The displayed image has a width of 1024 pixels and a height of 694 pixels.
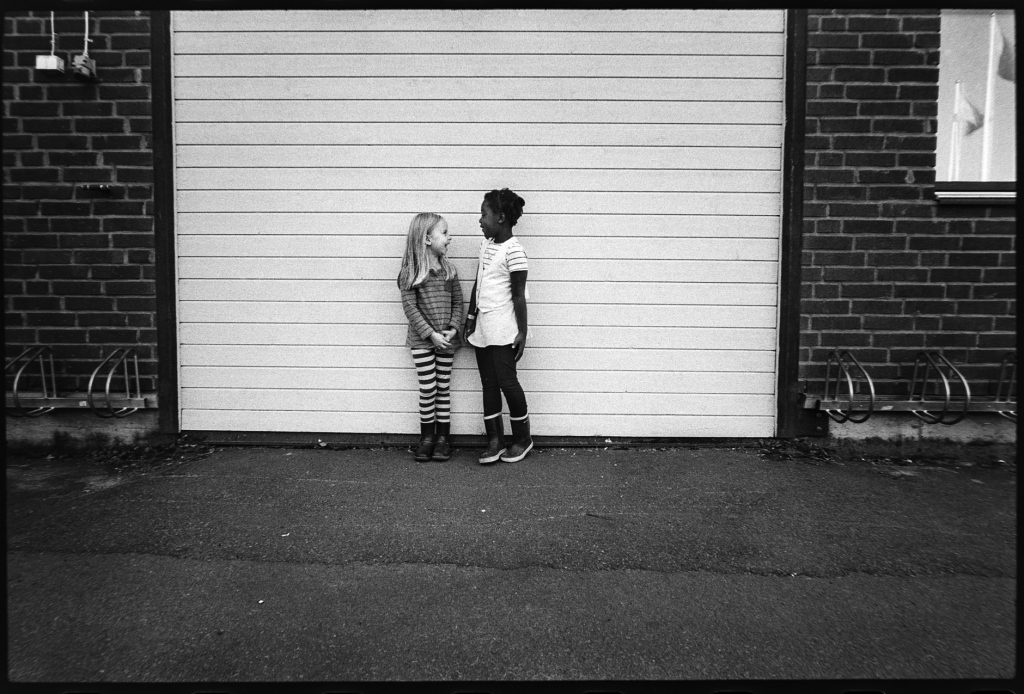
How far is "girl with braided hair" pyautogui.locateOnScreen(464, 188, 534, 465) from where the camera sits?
4.31m

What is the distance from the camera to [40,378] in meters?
4.82

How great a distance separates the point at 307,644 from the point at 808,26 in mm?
4897

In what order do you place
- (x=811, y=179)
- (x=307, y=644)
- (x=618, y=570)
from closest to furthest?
(x=307, y=644)
(x=618, y=570)
(x=811, y=179)

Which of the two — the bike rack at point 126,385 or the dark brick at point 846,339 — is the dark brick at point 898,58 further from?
the bike rack at point 126,385

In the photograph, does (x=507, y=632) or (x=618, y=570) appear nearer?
(x=507, y=632)

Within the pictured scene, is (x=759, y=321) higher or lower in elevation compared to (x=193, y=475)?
higher

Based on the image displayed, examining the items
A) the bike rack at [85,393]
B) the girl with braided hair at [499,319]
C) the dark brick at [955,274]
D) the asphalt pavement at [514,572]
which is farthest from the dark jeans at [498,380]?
the dark brick at [955,274]

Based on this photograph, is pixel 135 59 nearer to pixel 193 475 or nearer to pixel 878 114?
pixel 193 475

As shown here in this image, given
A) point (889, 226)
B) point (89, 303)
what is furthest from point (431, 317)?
point (889, 226)

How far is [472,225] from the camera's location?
4.77m

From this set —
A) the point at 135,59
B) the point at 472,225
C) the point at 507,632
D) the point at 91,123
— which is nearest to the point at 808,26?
the point at 472,225

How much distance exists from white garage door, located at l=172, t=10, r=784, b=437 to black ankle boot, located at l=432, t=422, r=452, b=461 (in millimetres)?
214

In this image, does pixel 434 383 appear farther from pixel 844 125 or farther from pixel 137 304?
pixel 844 125

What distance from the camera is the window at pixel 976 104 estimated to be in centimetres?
466
